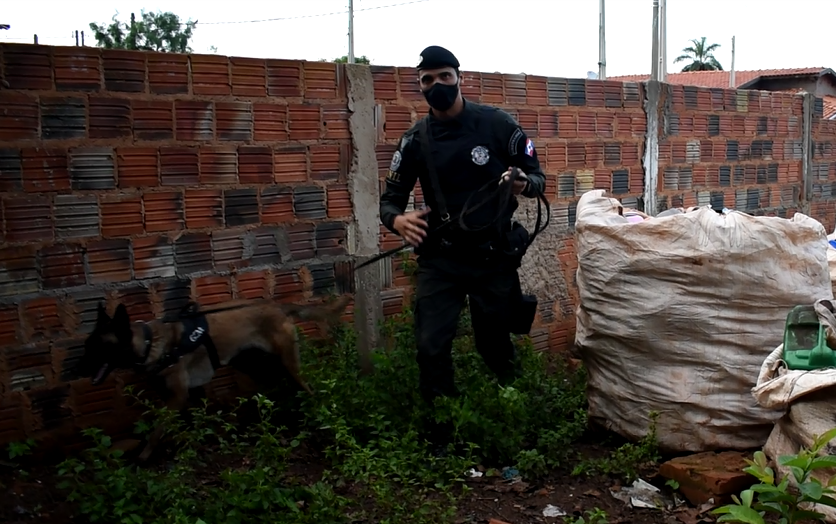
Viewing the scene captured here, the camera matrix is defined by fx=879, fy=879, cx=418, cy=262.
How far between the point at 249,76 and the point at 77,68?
0.85 meters

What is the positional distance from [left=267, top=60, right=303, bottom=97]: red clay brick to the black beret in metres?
0.85

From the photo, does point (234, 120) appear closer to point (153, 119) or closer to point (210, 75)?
point (210, 75)

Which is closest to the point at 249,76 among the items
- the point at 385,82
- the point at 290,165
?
the point at 290,165

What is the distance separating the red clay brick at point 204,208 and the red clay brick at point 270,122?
371 mm

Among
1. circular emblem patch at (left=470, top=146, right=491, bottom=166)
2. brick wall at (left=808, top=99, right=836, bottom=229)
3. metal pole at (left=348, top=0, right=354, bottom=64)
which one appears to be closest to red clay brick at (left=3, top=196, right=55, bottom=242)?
circular emblem patch at (left=470, top=146, right=491, bottom=166)

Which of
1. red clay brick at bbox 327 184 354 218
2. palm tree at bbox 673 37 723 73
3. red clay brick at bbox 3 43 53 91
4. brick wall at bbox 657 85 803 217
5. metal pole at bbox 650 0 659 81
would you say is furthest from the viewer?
palm tree at bbox 673 37 723 73

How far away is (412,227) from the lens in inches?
147

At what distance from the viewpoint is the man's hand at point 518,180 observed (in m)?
3.76

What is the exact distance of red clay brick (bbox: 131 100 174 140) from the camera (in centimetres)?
390

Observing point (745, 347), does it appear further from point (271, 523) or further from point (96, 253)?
point (96, 253)

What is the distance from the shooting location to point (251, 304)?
166 inches

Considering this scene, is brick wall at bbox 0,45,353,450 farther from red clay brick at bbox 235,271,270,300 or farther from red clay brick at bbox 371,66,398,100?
red clay brick at bbox 371,66,398,100

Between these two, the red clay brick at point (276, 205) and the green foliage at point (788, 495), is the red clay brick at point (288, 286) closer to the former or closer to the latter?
the red clay brick at point (276, 205)

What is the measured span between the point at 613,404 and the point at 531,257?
1.66m
